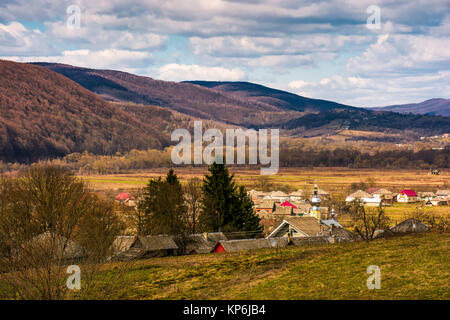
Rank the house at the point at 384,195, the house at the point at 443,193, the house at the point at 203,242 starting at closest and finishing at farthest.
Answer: the house at the point at 203,242 → the house at the point at 384,195 → the house at the point at 443,193

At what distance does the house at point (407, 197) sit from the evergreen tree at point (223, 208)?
217 feet

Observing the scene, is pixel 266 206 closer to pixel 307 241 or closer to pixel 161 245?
pixel 307 241

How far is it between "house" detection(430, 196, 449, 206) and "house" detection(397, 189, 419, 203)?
499 centimetres

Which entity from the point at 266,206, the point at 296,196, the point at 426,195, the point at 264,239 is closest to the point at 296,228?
the point at 264,239

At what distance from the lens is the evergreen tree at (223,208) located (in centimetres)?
4609

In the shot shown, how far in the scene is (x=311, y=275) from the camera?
2019cm

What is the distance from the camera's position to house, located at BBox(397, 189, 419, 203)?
106m

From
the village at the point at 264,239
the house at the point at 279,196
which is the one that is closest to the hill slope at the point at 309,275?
the village at the point at 264,239

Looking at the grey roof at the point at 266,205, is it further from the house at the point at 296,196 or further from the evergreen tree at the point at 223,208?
the evergreen tree at the point at 223,208

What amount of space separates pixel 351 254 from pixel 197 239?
19.4 meters

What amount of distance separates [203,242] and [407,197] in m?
75.7

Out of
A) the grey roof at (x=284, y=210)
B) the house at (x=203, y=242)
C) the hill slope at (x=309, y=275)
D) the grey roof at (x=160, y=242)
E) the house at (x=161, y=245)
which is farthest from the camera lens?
the grey roof at (x=284, y=210)

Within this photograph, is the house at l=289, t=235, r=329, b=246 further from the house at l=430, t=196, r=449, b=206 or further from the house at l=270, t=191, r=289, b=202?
the house at l=270, t=191, r=289, b=202
